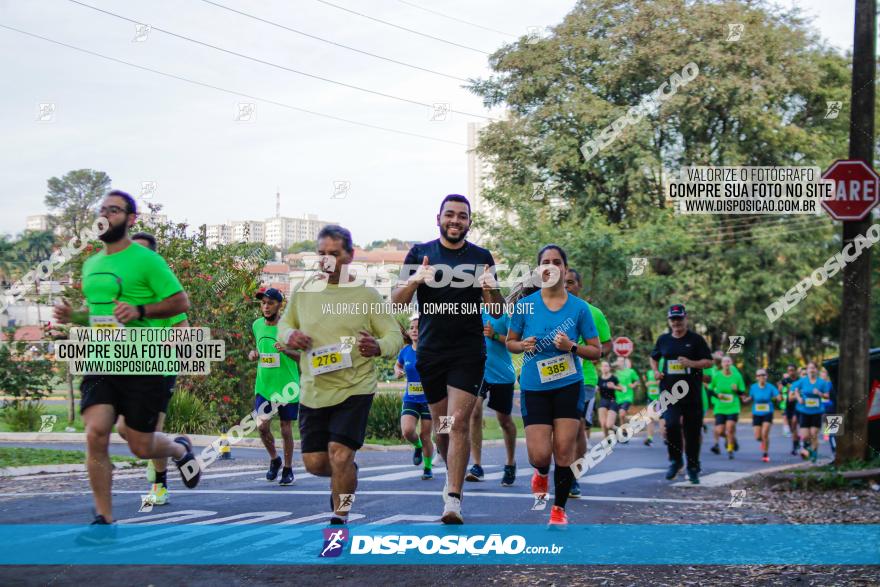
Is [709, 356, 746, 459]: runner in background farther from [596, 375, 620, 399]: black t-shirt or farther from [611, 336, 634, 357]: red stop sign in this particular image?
[611, 336, 634, 357]: red stop sign

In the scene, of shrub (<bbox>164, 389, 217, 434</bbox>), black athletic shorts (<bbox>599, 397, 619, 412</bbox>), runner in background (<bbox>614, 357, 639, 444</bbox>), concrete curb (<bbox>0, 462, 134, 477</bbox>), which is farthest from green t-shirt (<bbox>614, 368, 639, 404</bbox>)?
concrete curb (<bbox>0, 462, 134, 477</bbox>)

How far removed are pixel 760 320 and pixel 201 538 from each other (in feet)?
110

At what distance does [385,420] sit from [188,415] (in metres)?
4.42

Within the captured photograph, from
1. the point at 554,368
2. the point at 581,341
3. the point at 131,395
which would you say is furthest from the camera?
the point at 581,341

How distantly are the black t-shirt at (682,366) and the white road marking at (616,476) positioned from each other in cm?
148

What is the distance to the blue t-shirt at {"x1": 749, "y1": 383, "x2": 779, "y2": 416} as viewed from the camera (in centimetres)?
1934

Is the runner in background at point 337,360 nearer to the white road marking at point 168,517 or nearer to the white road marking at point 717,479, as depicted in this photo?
the white road marking at point 168,517

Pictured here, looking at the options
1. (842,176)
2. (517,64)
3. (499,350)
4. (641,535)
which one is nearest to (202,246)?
(499,350)

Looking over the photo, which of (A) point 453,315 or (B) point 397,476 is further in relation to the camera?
(B) point 397,476

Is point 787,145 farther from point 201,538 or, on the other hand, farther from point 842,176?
point 201,538

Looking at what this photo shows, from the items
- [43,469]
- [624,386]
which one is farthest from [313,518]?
[624,386]

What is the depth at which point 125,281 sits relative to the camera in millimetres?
6734

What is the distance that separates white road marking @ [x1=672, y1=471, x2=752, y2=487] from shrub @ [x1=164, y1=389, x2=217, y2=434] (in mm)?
9423

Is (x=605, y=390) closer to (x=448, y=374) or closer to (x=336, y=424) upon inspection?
(x=448, y=374)
